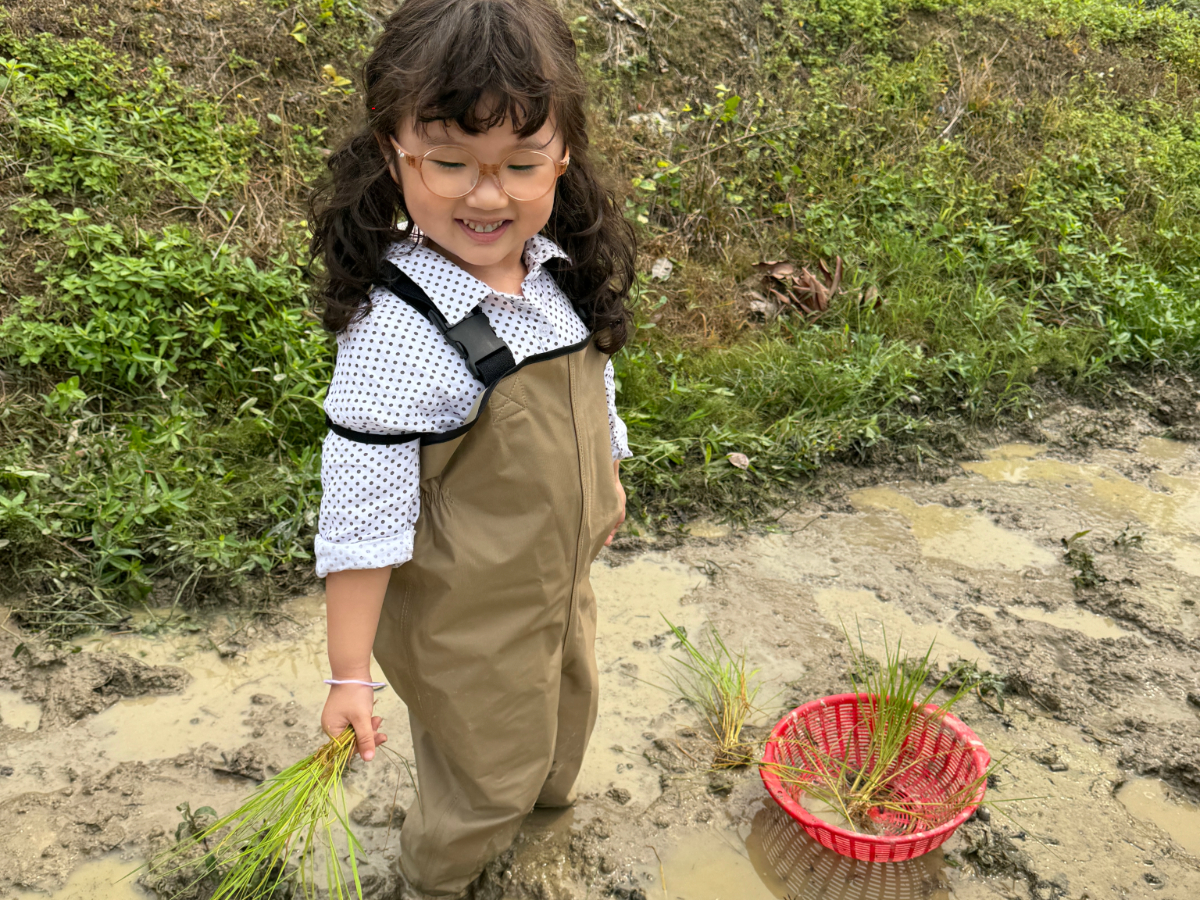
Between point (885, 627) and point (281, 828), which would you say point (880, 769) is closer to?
point (885, 627)

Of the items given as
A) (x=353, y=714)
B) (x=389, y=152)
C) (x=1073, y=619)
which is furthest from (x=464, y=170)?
(x=1073, y=619)

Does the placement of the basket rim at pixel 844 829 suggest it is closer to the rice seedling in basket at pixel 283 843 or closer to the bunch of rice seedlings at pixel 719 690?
the bunch of rice seedlings at pixel 719 690

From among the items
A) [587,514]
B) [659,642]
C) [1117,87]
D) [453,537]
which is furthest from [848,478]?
[1117,87]

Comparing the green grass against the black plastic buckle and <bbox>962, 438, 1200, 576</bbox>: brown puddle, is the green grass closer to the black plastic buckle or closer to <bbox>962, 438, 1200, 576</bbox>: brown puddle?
<bbox>962, 438, 1200, 576</bbox>: brown puddle

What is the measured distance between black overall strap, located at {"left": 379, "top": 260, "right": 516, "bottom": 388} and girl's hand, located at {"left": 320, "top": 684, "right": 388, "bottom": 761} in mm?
536

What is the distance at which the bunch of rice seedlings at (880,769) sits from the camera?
203 cm

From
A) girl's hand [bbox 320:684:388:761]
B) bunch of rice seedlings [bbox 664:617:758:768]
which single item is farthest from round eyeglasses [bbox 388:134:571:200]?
bunch of rice seedlings [bbox 664:617:758:768]

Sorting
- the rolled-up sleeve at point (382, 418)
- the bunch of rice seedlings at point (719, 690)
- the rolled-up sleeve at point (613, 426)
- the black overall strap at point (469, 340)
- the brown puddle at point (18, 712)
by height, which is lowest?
the brown puddle at point (18, 712)

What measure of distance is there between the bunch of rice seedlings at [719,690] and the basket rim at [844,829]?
96mm

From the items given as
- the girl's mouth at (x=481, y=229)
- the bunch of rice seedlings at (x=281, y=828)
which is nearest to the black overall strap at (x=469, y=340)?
the girl's mouth at (x=481, y=229)

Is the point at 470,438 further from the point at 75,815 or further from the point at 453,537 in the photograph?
the point at 75,815

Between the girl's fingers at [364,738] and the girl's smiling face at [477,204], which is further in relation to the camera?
the girl's fingers at [364,738]

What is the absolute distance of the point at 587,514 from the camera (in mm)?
1602

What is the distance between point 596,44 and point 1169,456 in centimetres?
328
